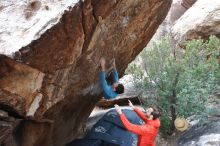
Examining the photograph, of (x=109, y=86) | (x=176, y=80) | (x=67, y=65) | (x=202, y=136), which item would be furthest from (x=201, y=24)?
(x=67, y=65)

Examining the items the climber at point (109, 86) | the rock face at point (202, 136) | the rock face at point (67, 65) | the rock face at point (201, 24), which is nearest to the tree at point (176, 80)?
the rock face at point (202, 136)

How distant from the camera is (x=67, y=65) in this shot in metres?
8.16

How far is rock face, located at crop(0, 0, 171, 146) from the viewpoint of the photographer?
7.39 m

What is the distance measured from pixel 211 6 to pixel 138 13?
8.44m

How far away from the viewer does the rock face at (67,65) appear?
24.3 feet

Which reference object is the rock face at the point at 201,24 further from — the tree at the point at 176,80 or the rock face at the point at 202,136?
the rock face at the point at 202,136

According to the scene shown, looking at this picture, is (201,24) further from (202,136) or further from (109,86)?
(109,86)

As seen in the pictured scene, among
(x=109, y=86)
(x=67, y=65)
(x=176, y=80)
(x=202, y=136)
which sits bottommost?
(x=202, y=136)

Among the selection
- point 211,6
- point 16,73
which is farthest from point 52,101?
point 211,6

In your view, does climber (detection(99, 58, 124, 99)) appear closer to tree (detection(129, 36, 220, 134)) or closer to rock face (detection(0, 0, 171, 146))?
rock face (detection(0, 0, 171, 146))

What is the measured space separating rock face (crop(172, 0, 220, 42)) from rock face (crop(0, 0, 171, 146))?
16.9ft

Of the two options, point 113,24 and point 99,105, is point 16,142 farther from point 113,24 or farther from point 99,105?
point 99,105

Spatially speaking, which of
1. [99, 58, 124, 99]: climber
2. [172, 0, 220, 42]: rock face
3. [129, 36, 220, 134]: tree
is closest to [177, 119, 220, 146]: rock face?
[129, 36, 220, 134]: tree

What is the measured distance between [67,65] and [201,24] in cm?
995
